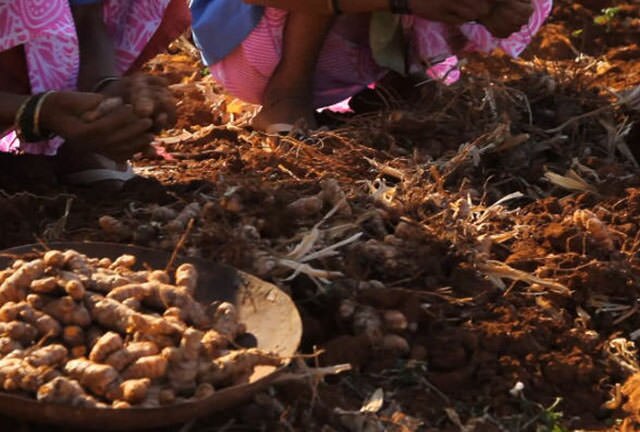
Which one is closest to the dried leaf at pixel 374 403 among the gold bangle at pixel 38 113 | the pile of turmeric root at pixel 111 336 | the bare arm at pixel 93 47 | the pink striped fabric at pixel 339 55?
the pile of turmeric root at pixel 111 336

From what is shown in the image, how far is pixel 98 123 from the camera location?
95.0 inches

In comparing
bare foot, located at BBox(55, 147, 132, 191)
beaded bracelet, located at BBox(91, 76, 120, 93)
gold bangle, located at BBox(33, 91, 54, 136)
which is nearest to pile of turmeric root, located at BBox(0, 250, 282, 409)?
gold bangle, located at BBox(33, 91, 54, 136)

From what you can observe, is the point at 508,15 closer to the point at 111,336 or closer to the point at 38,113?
the point at 38,113

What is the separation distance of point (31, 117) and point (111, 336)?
0.83 metres

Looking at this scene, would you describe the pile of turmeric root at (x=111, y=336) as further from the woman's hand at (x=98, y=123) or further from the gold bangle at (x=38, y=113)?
the gold bangle at (x=38, y=113)

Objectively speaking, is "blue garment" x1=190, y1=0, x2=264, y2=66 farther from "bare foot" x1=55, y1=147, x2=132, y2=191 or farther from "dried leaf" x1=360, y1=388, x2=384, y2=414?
"dried leaf" x1=360, y1=388, x2=384, y2=414

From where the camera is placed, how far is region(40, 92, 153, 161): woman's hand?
94.7 inches

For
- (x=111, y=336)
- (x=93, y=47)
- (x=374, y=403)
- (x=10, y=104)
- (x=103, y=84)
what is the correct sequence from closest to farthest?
(x=111, y=336) < (x=374, y=403) < (x=10, y=104) < (x=103, y=84) < (x=93, y=47)

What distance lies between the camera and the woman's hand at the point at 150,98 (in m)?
2.41

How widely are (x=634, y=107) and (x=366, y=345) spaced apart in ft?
5.12

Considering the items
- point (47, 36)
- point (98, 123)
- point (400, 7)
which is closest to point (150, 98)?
point (98, 123)

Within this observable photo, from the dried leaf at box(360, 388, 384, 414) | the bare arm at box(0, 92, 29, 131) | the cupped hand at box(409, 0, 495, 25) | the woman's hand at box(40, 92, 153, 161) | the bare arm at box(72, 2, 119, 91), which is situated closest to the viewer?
the dried leaf at box(360, 388, 384, 414)

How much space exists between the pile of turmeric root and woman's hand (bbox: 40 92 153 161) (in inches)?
16.8

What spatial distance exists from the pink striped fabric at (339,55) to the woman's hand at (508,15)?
338 mm
